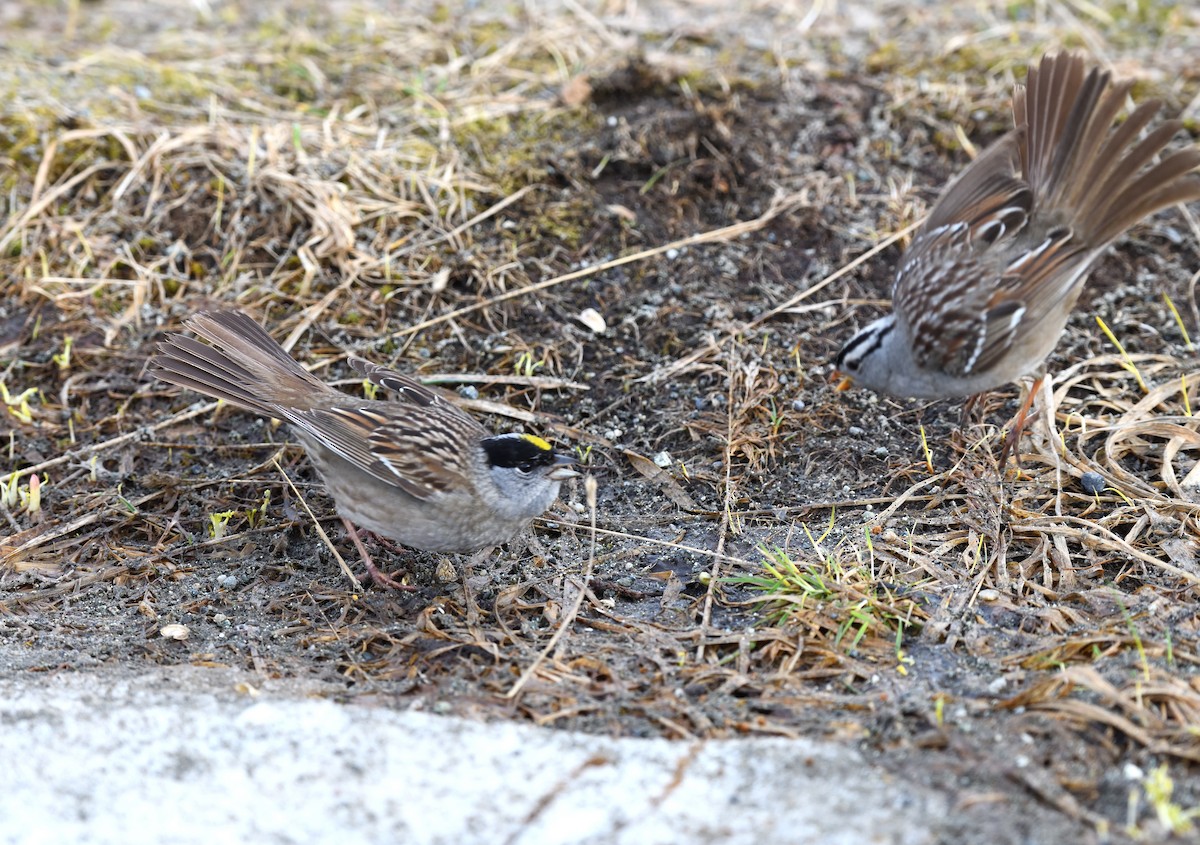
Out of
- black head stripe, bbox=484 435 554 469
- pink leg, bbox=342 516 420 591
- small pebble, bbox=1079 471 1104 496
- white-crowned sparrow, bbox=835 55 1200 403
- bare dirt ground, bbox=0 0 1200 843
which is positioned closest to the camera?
bare dirt ground, bbox=0 0 1200 843

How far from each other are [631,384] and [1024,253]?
71.0 inches

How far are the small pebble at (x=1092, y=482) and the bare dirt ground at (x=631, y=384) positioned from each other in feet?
0.15

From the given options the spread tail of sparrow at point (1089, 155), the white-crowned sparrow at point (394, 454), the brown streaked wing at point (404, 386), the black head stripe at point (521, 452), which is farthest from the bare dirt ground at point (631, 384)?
the spread tail of sparrow at point (1089, 155)

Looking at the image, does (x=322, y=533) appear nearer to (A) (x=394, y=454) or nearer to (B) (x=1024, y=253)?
(A) (x=394, y=454)

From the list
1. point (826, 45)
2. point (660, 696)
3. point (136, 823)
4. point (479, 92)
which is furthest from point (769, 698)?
point (826, 45)

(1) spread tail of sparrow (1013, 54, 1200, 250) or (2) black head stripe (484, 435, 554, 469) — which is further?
(1) spread tail of sparrow (1013, 54, 1200, 250)

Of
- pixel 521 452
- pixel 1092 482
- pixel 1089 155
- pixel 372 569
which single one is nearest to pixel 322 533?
pixel 372 569

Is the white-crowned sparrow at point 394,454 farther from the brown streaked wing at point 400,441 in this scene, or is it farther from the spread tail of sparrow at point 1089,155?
the spread tail of sparrow at point 1089,155

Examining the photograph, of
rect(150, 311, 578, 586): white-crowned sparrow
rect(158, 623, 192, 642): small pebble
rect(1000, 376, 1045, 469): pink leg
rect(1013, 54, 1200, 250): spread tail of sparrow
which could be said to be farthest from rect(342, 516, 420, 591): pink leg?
rect(1013, 54, 1200, 250): spread tail of sparrow

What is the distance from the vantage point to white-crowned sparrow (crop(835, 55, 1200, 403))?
474cm

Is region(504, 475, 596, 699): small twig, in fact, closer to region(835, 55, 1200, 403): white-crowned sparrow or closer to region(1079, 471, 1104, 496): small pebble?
region(835, 55, 1200, 403): white-crowned sparrow

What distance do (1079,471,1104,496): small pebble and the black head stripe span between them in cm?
215

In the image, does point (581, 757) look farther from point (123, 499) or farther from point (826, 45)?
point (826, 45)

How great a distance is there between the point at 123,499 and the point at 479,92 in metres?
3.36
